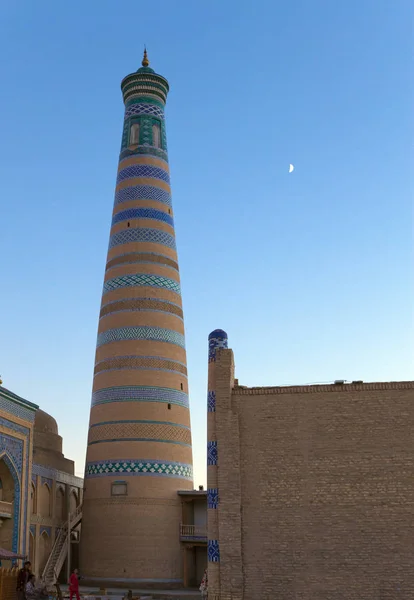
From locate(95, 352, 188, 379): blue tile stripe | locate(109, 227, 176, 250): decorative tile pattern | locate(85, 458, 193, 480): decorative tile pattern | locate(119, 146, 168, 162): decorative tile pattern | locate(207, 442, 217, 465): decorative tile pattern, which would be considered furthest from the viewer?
locate(119, 146, 168, 162): decorative tile pattern

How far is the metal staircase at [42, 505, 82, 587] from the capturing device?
19469 millimetres

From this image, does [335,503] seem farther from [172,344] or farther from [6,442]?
[172,344]

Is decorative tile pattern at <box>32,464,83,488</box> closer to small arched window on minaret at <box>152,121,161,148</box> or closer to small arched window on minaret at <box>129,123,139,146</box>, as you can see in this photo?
small arched window on minaret at <box>129,123,139,146</box>

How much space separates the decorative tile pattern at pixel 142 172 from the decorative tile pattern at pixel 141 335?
15.4ft

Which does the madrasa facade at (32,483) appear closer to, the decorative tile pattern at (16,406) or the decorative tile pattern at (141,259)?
the decorative tile pattern at (16,406)

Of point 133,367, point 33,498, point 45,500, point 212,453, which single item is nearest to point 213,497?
point 212,453

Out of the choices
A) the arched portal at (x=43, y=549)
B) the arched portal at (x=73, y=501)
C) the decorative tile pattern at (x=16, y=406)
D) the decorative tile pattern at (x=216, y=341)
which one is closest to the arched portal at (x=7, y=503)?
the decorative tile pattern at (x=16, y=406)

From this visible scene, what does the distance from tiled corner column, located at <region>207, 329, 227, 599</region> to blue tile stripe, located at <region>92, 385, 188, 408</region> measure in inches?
222

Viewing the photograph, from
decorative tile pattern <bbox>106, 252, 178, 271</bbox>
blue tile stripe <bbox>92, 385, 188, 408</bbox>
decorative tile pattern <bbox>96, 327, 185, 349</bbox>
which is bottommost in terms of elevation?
blue tile stripe <bbox>92, 385, 188, 408</bbox>

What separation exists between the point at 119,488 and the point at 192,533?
2.20m

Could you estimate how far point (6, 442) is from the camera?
51.8 feet

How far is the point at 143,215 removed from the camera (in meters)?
21.8

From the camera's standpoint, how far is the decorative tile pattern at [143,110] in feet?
74.8

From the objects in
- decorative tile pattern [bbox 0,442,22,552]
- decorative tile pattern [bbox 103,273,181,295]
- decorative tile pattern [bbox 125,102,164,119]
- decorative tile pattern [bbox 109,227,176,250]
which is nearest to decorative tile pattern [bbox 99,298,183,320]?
decorative tile pattern [bbox 103,273,181,295]
